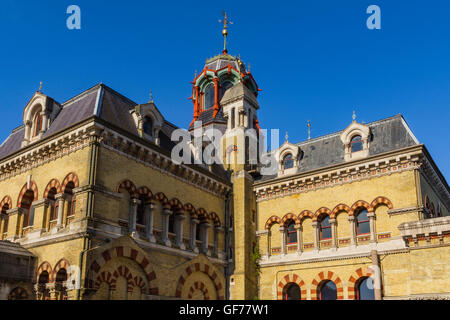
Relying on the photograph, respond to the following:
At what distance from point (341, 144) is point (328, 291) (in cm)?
976

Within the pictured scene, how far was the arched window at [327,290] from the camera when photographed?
2895cm

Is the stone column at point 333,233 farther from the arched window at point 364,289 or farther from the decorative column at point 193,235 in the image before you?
the decorative column at point 193,235

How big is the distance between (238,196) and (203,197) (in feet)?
9.84

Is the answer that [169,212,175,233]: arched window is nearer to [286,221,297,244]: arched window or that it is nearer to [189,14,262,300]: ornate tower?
[189,14,262,300]: ornate tower

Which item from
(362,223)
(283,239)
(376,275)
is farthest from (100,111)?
(376,275)

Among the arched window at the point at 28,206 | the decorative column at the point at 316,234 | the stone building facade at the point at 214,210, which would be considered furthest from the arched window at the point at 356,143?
the arched window at the point at 28,206

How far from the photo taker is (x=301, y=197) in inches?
1242

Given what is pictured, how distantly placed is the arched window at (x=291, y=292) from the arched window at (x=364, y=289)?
161 inches

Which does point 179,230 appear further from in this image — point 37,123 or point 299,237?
point 37,123

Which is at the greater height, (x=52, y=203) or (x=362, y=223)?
(x=52, y=203)

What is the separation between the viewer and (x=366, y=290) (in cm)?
2777

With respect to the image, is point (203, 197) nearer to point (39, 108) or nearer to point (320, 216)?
point (320, 216)

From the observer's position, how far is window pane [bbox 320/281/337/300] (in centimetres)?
2894
